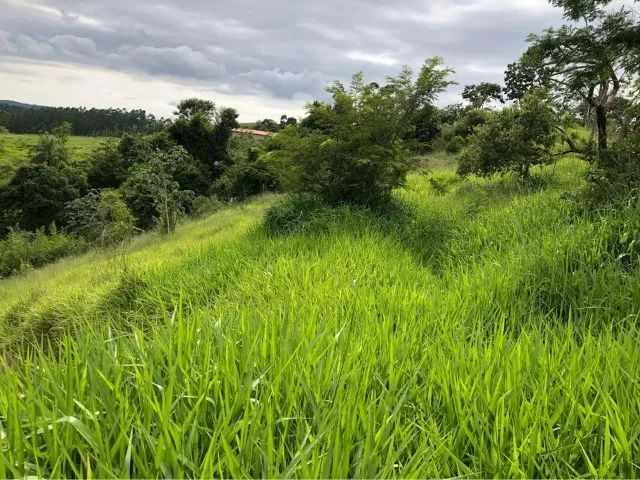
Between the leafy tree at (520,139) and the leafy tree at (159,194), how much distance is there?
1054cm

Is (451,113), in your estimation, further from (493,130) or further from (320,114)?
(320,114)

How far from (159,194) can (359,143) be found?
673 inches

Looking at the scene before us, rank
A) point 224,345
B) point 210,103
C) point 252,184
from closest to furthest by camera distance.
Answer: point 224,345 < point 252,184 < point 210,103

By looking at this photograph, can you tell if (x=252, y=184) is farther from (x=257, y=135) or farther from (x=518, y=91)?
(x=257, y=135)

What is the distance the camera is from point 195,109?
1763 inches

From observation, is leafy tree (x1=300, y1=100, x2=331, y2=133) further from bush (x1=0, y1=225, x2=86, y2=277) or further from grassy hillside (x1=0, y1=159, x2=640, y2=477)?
bush (x1=0, y1=225, x2=86, y2=277)

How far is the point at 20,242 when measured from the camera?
1288 inches

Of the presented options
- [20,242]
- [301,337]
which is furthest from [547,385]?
[20,242]

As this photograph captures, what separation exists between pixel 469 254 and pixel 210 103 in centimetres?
4317

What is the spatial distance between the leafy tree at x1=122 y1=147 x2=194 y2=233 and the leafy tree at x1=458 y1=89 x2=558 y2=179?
10542 millimetres

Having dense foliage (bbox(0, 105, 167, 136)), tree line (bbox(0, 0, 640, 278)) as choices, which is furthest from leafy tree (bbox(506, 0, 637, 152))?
dense foliage (bbox(0, 105, 167, 136))

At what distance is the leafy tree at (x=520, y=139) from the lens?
10.2m

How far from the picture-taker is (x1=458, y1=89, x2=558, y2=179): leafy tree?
10.2 metres

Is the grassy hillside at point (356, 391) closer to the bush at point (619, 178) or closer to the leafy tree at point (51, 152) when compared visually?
the bush at point (619, 178)
